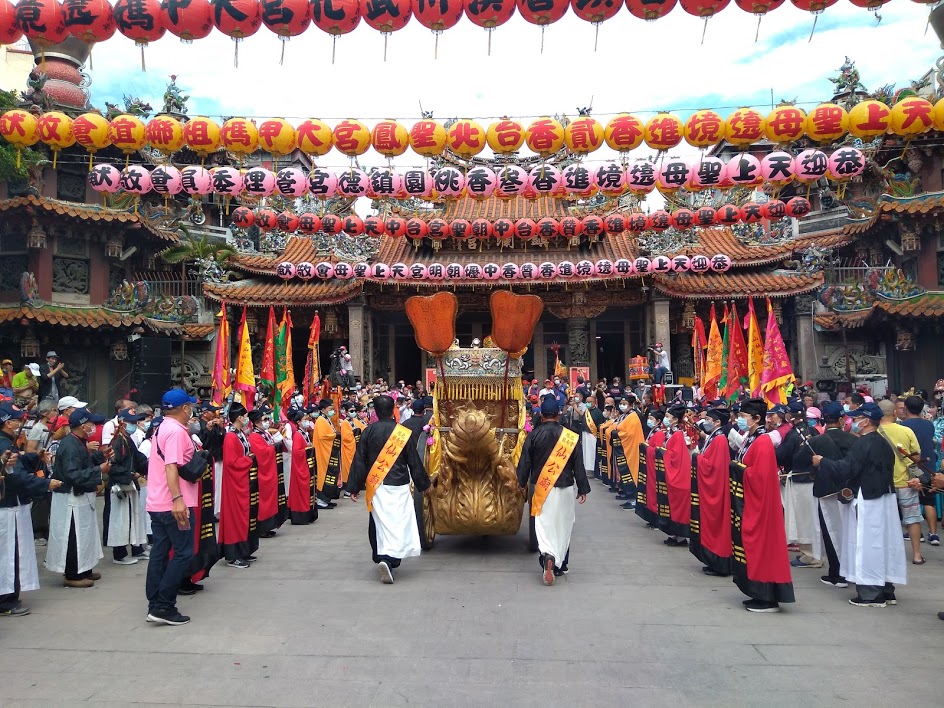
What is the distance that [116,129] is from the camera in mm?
9500

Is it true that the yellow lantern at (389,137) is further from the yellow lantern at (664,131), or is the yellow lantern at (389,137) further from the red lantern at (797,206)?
the red lantern at (797,206)

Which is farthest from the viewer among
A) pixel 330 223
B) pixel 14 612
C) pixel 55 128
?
pixel 330 223

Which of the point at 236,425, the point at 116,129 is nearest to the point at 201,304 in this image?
the point at 116,129

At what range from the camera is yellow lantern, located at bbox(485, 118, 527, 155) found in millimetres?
9797

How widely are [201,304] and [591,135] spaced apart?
50.5ft

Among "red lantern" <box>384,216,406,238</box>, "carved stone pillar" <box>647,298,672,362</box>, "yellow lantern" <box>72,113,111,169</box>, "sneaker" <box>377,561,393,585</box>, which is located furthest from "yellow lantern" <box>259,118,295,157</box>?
"carved stone pillar" <box>647,298,672,362</box>

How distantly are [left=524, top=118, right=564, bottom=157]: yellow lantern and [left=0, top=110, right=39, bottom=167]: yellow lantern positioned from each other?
7.18 m

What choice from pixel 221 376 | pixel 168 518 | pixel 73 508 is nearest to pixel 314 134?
pixel 221 376

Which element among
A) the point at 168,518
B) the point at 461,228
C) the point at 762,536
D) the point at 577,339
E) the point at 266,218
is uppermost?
the point at 461,228

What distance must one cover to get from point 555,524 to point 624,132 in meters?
6.20

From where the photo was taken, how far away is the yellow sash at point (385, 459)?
249 inches

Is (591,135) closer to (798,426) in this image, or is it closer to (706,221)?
(706,221)

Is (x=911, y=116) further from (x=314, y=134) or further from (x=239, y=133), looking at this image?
(x=239, y=133)

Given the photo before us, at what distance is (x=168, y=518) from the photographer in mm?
4961
